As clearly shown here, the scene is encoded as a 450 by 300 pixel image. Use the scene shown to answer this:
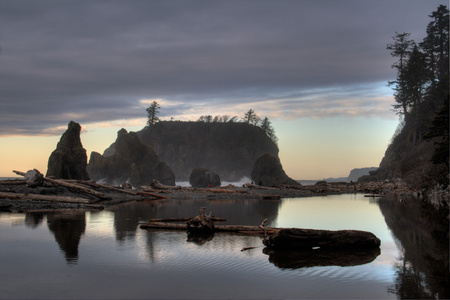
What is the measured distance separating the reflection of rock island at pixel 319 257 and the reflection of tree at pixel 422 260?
95cm

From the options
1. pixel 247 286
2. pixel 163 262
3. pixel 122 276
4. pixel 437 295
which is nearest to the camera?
pixel 437 295

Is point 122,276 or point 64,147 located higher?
point 64,147

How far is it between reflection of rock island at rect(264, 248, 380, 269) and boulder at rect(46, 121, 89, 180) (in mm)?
37873

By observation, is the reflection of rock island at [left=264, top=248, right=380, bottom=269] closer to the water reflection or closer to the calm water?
the calm water

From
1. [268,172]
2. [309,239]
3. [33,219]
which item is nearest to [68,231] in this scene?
[33,219]

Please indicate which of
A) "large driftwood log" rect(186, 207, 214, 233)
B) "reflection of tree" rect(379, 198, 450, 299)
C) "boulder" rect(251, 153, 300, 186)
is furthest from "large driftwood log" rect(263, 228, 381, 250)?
"boulder" rect(251, 153, 300, 186)

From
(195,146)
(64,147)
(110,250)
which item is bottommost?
(110,250)

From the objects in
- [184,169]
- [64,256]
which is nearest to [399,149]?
[64,256]

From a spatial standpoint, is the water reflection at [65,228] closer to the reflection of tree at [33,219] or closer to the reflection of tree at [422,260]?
the reflection of tree at [33,219]

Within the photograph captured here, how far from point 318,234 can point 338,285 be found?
3.71 m

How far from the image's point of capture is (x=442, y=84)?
2406 inches

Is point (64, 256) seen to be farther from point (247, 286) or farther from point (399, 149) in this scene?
point (399, 149)

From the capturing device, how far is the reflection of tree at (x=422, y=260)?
7418 millimetres

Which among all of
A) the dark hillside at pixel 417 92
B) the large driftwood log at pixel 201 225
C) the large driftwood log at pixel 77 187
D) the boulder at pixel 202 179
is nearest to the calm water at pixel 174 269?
the large driftwood log at pixel 201 225
